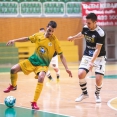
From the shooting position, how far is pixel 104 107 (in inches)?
317

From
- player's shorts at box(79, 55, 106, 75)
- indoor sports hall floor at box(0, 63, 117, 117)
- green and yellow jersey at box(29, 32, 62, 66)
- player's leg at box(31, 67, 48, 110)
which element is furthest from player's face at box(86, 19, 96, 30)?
indoor sports hall floor at box(0, 63, 117, 117)

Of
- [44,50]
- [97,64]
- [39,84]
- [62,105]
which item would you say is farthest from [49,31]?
[62,105]

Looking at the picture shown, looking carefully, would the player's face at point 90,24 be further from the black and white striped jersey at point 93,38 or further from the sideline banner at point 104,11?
the sideline banner at point 104,11

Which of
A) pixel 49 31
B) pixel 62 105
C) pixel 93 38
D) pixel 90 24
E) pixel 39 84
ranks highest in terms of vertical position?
pixel 90 24

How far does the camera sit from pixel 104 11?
28.3 m

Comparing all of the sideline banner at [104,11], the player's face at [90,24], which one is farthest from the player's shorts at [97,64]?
the sideline banner at [104,11]

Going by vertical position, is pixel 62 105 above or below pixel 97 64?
below


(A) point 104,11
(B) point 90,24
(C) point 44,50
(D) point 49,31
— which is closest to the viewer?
(D) point 49,31

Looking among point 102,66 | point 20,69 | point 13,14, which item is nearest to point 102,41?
point 102,66

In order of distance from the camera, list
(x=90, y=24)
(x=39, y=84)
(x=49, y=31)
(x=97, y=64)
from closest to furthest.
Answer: (x=39, y=84)
(x=49, y=31)
(x=90, y=24)
(x=97, y=64)

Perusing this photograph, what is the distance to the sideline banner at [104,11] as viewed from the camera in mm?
28094

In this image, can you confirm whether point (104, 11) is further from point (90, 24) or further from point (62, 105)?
point (62, 105)

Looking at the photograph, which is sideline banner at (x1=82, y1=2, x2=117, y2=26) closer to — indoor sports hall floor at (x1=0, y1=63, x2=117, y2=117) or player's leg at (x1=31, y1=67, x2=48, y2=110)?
indoor sports hall floor at (x1=0, y1=63, x2=117, y2=117)

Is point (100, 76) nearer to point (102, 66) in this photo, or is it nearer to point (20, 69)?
point (102, 66)
